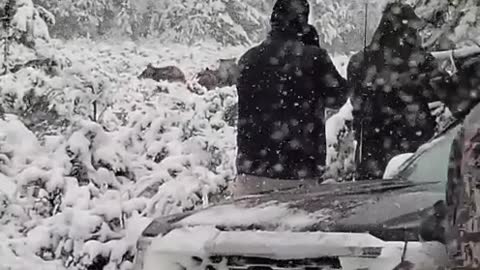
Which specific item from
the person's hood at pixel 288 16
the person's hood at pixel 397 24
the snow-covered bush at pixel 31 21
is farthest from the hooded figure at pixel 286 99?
the snow-covered bush at pixel 31 21

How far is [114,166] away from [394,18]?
0.86 m

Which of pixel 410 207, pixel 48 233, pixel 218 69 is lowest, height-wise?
pixel 48 233

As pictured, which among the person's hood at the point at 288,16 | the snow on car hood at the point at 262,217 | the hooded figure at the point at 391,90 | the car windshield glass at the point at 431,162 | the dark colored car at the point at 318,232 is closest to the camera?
the dark colored car at the point at 318,232

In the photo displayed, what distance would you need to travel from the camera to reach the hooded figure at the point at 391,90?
201cm

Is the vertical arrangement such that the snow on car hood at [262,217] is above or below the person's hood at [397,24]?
below

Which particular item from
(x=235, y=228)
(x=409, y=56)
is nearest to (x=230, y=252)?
(x=235, y=228)

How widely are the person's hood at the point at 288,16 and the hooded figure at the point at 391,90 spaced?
0.17 m

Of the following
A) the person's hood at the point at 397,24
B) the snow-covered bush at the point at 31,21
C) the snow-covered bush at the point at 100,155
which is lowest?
the snow-covered bush at the point at 100,155

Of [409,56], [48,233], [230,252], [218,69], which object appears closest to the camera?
[230,252]

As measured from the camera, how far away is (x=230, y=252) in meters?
1.62

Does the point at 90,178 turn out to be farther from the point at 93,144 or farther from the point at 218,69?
the point at 218,69

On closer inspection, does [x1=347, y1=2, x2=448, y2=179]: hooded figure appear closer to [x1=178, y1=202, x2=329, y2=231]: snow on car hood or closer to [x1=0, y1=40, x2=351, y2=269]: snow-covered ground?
[x1=0, y1=40, x2=351, y2=269]: snow-covered ground

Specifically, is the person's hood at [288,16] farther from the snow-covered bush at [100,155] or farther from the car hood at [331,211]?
the car hood at [331,211]

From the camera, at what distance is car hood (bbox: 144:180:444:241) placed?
1652 mm
